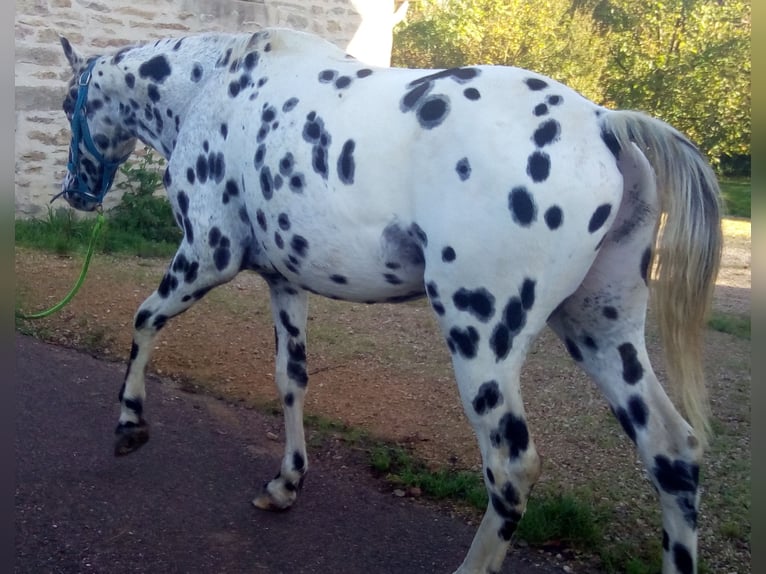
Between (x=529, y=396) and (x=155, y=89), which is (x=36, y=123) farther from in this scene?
(x=529, y=396)

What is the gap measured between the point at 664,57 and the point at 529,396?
11.4 metres

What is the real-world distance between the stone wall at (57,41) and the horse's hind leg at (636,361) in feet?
23.7

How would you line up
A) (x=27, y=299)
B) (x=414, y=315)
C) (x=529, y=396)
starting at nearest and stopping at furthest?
(x=529, y=396) < (x=27, y=299) < (x=414, y=315)

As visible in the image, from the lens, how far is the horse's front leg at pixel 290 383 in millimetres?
3945

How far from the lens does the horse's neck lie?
4.03 m

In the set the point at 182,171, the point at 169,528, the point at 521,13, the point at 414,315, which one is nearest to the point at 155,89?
the point at 182,171

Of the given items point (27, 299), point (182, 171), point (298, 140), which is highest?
point (298, 140)

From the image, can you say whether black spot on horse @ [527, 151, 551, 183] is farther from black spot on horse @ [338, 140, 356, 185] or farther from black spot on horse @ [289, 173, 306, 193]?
black spot on horse @ [289, 173, 306, 193]

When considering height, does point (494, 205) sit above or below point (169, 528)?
above

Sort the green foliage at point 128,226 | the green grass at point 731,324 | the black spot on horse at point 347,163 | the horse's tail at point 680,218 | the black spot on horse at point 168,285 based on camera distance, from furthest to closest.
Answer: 1. the green foliage at point 128,226
2. the green grass at point 731,324
3. the black spot on horse at point 168,285
4. the black spot on horse at point 347,163
5. the horse's tail at point 680,218

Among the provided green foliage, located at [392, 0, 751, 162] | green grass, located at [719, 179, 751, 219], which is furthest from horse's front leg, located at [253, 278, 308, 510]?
green foliage, located at [392, 0, 751, 162]

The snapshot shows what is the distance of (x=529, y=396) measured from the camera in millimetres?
5535

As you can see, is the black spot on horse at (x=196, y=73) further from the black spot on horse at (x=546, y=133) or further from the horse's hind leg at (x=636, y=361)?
the horse's hind leg at (x=636, y=361)

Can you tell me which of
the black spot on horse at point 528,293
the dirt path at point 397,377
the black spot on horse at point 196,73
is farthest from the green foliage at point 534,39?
the black spot on horse at point 528,293
